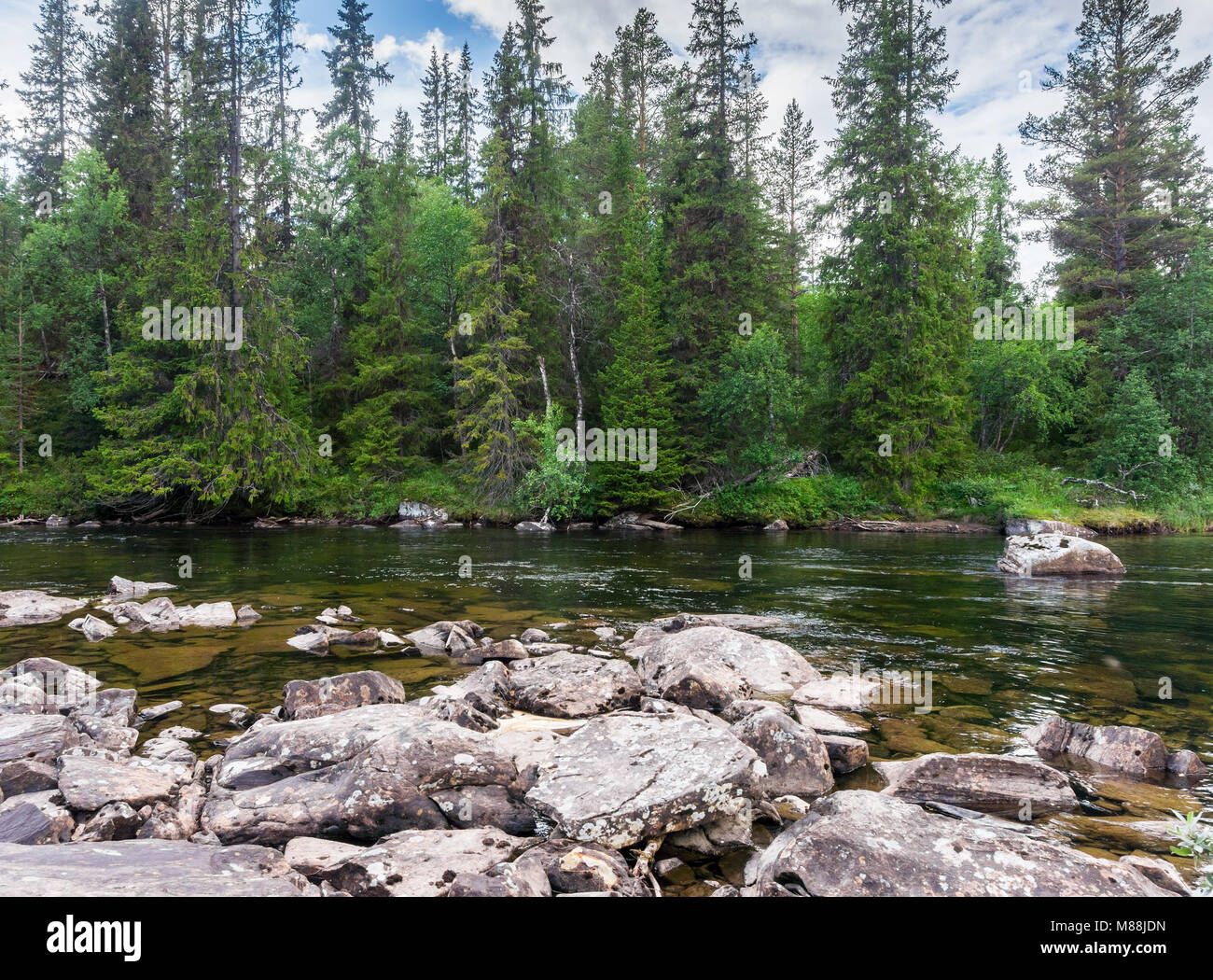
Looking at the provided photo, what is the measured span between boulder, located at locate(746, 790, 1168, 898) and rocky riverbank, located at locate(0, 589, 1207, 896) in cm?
1

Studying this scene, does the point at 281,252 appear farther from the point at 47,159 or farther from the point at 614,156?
the point at 47,159

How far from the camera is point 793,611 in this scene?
41.7 ft

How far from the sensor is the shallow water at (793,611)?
725 cm

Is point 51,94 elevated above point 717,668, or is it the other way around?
point 51,94

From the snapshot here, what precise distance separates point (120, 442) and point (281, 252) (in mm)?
13065

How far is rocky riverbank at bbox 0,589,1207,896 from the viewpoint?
149 inches

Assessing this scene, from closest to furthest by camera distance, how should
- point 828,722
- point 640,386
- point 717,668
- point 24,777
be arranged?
point 24,777 → point 828,722 → point 717,668 → point 640,386

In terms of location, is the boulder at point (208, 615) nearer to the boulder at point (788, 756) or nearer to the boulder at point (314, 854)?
the boulder at point (314, 854)

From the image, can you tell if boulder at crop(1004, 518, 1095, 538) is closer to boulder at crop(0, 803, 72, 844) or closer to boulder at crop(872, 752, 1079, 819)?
boulder at crop(872, 752, 1079, 819)

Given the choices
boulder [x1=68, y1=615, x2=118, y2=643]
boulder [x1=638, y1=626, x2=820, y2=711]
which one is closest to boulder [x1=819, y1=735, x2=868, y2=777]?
boulder [x1=638, y1=626, x2=820, y2=711]

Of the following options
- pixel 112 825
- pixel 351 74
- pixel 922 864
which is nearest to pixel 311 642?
pixel 112 825

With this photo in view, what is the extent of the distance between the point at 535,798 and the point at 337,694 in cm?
340

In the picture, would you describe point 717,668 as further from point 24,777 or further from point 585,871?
point 24,777

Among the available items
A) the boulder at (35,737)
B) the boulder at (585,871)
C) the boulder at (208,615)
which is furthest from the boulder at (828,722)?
the boulder at (208,615)
